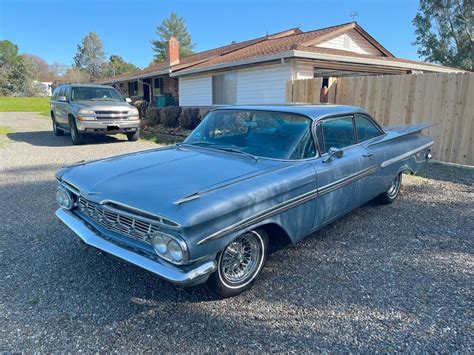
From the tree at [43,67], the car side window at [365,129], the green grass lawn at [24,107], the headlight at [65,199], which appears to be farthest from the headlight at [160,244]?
the tree at [43,67]

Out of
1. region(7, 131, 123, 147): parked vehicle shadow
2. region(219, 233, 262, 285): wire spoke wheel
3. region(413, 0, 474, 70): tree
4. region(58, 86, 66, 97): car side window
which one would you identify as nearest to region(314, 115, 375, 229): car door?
region(219, 233, 262, 285): wire spoke wheel

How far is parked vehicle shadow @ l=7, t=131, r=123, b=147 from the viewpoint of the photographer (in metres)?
10.9

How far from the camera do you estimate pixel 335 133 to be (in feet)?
13.1

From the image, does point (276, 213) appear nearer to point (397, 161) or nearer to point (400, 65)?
point (397, 161)

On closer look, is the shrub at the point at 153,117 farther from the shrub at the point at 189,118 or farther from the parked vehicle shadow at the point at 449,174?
the parked vehicle shadow at the point at 449,174

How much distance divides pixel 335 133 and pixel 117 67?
3514 inches

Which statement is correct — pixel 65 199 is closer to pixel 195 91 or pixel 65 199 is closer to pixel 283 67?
pixel 283 67

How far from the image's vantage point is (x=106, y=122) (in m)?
10.1

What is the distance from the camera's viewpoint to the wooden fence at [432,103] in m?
7.16

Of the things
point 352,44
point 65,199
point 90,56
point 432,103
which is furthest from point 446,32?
point 90,56

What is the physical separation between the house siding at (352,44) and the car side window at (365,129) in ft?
33.2

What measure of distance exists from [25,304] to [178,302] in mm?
1212

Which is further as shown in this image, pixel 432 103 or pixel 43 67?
pixel 43 67

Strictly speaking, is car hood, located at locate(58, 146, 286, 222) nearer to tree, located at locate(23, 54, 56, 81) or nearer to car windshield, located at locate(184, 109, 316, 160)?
car windshield, located at locate(184, 109, 316, 160)
